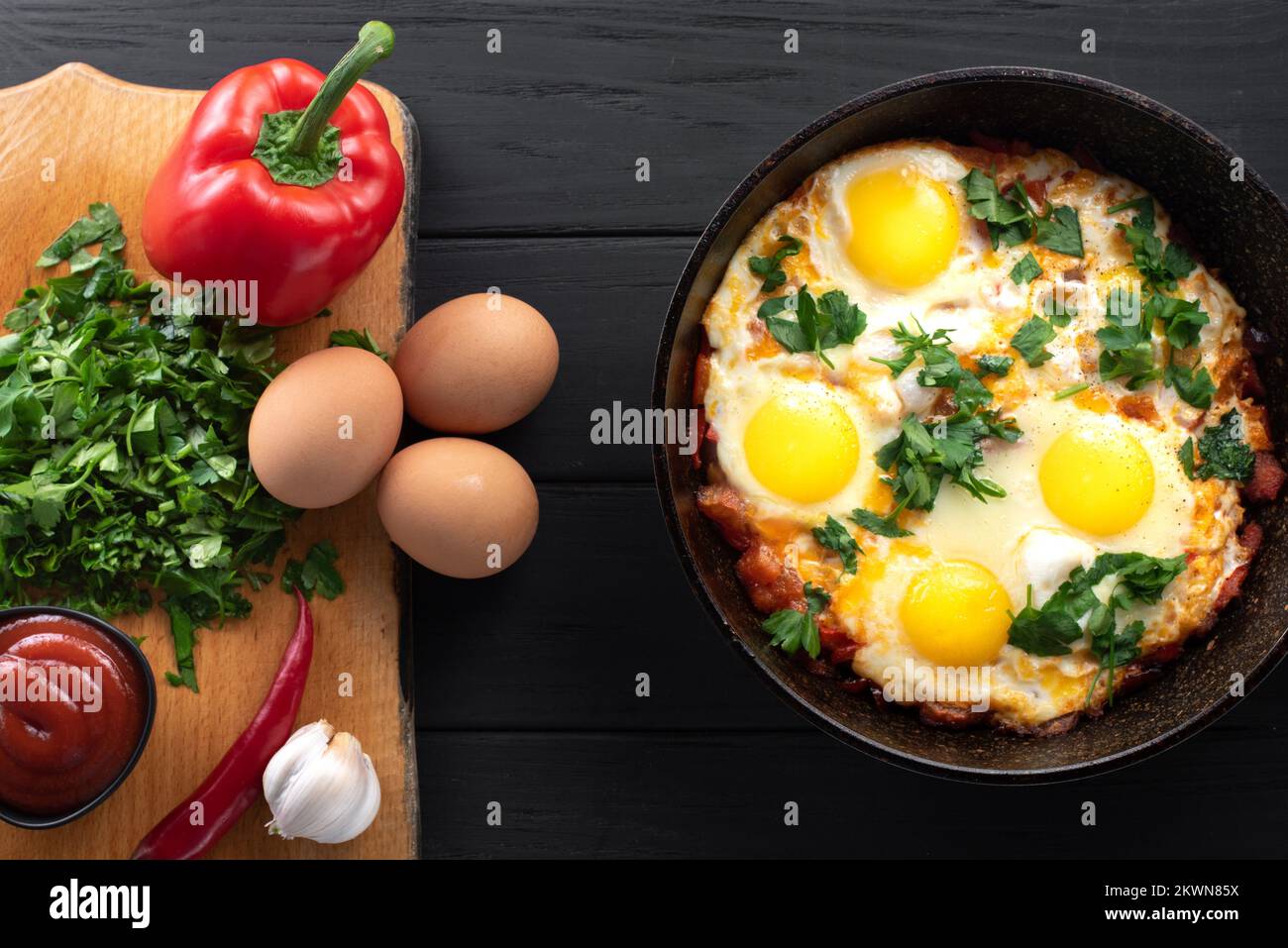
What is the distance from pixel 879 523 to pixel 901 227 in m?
0.73

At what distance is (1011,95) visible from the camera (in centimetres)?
261

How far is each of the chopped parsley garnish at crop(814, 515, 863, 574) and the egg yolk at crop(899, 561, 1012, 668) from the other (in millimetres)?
148

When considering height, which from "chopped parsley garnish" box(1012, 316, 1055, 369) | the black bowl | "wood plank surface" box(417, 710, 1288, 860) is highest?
"chopped parsley garnish" box(1012, 316, 1055, 369)

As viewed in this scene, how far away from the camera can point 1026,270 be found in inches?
105

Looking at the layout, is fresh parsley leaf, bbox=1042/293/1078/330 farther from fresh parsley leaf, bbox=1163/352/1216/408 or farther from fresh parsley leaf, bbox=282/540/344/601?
fresh parsley leaf, bbox=282/540/344/601

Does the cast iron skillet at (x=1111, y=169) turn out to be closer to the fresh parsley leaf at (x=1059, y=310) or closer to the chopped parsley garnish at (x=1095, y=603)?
the chopped parsley garnish at (x=1095, y=603)

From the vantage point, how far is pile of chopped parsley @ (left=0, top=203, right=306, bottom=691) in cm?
272

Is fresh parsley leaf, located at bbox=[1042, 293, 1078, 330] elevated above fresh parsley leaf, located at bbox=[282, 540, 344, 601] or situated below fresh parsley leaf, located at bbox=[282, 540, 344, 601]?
above

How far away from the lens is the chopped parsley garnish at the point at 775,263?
105 inches

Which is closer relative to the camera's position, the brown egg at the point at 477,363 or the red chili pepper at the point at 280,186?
the red chili pepper at the point at 280,186

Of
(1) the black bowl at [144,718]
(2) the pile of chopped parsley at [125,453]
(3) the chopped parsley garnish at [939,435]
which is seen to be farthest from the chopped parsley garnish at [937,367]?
(1) the black bowl at [144,718]

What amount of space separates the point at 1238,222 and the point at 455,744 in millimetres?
2429

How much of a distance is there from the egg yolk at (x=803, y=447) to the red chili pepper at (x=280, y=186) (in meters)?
1.10

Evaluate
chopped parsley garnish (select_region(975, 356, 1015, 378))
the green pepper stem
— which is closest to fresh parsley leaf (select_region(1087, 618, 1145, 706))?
chopped parsley garnish (select_region(975, 356, 1015, 378))
